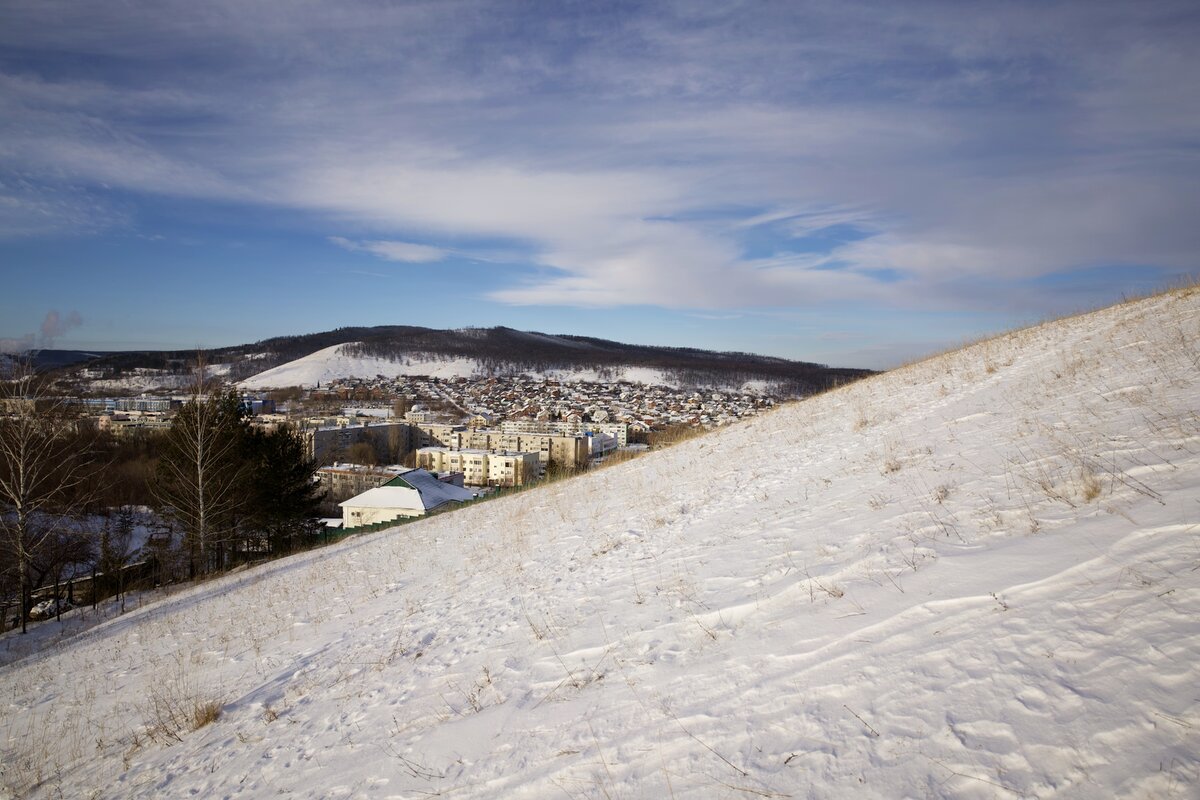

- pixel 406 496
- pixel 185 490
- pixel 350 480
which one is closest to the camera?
pixel 185 490

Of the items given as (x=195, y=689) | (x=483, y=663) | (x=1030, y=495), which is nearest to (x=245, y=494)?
(x=195, y=689)

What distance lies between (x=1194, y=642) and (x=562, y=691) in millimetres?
3563

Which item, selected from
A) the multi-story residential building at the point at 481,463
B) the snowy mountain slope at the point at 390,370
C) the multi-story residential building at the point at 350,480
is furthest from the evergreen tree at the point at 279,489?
the snowy mountain slope at the point at 390,370

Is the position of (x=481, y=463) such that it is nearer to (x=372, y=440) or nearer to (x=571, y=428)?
(x=372, y=440)

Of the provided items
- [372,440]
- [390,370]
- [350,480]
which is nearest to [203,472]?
[350,480]

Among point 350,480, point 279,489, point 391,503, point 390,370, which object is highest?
point 390,370

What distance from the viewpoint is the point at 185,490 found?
17.4 m

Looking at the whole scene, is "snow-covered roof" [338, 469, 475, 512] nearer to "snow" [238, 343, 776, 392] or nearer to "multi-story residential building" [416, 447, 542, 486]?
"multi-story residential building" [416, 447, 542, 486]

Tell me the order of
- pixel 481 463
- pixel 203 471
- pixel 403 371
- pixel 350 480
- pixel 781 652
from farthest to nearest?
pixel 403 371 < pixel 481 463 < pixel 350 480 < pixel 203 471 < pixel 781 652

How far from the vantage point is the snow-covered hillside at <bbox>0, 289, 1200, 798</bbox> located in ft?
8.54

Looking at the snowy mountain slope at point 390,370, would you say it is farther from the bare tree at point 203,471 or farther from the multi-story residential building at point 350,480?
the bare tree at point 203,471

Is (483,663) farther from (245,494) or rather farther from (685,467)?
(245,494)

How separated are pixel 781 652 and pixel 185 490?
775 inches

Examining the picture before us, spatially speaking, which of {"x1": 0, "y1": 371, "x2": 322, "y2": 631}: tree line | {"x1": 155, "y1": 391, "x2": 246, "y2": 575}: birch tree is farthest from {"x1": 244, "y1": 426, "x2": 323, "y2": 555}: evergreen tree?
{"x1": 155, "y1": 391, "x2": 246, "y2": 575}: birch tree
